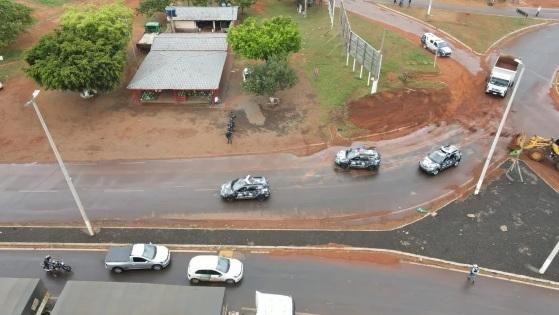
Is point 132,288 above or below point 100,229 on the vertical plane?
above

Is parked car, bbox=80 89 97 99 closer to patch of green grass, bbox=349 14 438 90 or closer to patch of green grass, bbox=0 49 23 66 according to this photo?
patch of green grass, bbox=0 49 23 66

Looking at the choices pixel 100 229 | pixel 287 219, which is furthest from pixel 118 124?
pixel 287 219

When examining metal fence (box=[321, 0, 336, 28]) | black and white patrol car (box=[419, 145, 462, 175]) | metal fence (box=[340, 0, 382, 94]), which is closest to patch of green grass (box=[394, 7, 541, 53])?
metal fence (box=[321, 0, 336, 28])

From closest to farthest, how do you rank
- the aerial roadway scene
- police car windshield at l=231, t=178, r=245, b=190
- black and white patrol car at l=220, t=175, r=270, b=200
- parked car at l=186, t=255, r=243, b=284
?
parked car at l=186, t=255, r=243, b=284
the aerial roadway scene
black and white patrol car at l=220, t=175, r=270, b=200
police car windshield at l=231, t=178, r=245, b=190

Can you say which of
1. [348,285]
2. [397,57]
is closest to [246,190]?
[348,285]

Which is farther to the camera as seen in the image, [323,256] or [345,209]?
[345,209]

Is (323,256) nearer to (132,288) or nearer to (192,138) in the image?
(132,288)

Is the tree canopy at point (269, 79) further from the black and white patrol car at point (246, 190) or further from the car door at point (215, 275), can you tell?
the car door at point (215, 275)
